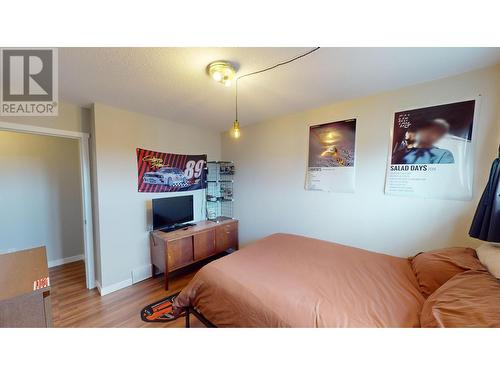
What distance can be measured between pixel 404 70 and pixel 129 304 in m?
3.55

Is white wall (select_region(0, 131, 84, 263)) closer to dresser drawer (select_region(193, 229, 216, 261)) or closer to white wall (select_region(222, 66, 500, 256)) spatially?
dresser drawer (select_region(193, 229, 216, 261))

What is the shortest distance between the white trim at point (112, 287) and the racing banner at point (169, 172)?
1211 millimetres

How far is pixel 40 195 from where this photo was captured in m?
2.79

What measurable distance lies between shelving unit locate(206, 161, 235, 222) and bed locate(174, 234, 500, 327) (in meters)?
1.71

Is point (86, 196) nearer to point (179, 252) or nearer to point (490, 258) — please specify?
point (179, 252)

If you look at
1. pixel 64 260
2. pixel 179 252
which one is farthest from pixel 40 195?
pixel 179 252

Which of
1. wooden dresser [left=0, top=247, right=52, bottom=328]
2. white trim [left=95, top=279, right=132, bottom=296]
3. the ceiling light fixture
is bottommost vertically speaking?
white trim [left=95, top=279, right=132, bottom=296]

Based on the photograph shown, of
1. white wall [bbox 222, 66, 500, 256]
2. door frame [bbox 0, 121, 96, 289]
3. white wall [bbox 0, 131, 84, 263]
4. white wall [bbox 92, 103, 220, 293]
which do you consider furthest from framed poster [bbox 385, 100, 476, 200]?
white wall [bbox 0, 131, 84, 263]

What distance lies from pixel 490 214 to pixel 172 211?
319 cm

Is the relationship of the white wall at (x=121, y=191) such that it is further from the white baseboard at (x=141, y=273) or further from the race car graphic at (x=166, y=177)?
the race car graphic at (x=166, y=177)

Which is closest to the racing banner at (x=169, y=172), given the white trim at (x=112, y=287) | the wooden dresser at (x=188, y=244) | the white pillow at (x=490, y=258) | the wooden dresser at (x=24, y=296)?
the wooden dresser at (x=188, y=244)

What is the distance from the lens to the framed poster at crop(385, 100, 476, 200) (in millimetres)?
1542
